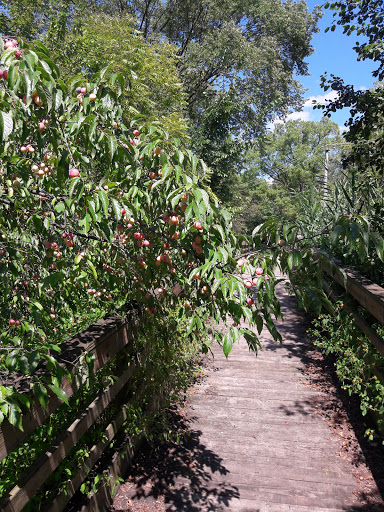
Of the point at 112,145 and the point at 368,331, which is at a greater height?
the point at 112,145

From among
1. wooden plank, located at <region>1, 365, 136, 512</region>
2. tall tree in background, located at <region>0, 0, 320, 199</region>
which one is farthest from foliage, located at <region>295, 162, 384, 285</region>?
tall tree in background, located at <region>0, 0, 320, 199</region>

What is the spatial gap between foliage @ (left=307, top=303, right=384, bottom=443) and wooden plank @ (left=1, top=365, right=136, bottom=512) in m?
1.77

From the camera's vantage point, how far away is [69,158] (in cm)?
151

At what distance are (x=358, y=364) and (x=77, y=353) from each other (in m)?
2.46

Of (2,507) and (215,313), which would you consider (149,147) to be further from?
(2,507)

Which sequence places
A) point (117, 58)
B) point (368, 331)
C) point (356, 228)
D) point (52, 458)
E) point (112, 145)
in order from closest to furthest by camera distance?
point (356, 228), point (112, 145), point (52, 458), point (368, 331), point (117, 58)

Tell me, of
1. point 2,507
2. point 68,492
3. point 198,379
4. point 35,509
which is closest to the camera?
point 2,507

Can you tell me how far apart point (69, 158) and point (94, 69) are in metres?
7.82

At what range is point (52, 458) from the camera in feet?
5.17

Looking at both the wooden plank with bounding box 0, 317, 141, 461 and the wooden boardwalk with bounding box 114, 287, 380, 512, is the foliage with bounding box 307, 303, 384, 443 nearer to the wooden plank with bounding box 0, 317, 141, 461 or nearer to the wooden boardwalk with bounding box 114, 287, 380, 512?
the wooden boardwalk with bounding box 114, 287, 380, 512

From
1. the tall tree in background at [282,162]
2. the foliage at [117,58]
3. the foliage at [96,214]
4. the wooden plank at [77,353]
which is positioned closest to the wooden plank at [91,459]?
the wooden plank at [77,353]

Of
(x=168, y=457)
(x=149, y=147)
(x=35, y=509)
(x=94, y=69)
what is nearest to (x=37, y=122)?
(x=149, y=147)

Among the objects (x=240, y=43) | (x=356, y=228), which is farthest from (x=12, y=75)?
(x=240, y=43)

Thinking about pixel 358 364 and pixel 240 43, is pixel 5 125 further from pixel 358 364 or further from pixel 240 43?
pixel 240 43
